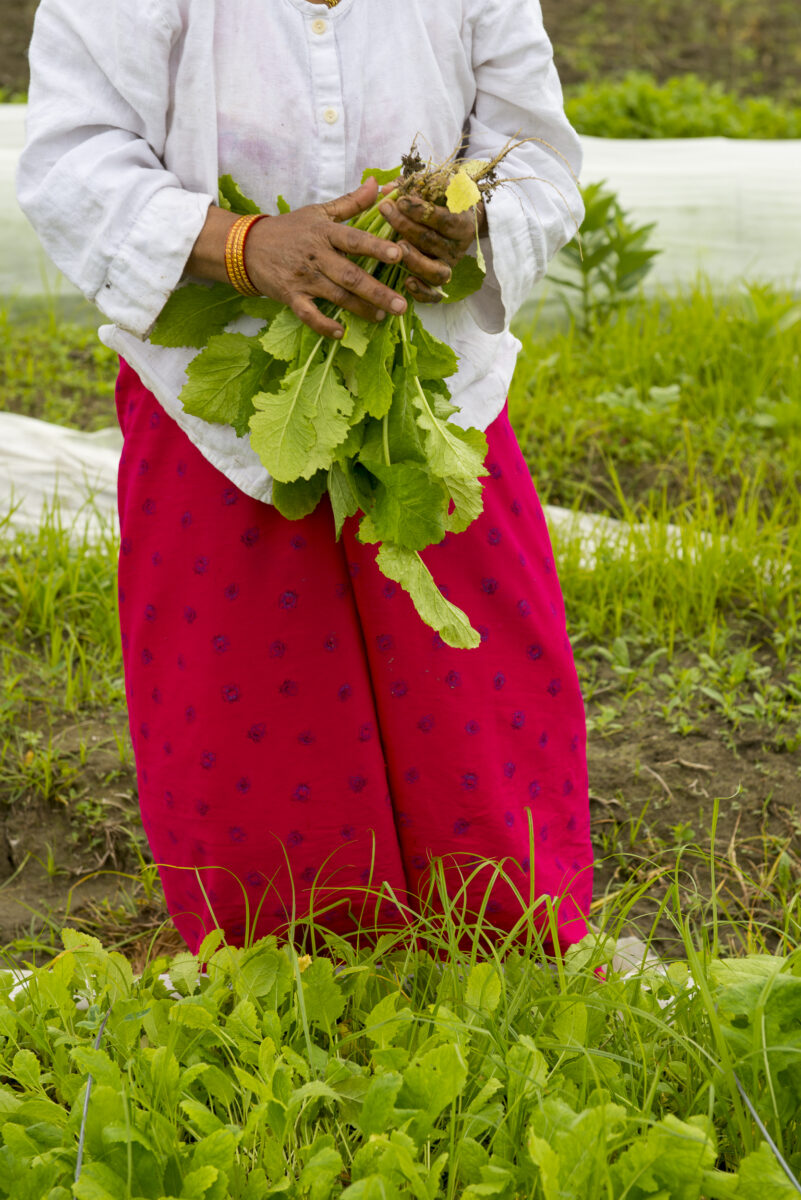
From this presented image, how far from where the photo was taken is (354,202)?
124 cm

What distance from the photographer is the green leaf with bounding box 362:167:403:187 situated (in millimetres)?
1312

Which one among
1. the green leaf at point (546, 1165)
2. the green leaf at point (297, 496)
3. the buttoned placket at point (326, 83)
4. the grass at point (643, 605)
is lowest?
the grass at point (643, 605)

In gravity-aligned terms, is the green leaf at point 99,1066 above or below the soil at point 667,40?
below

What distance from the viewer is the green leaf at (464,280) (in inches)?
53.8

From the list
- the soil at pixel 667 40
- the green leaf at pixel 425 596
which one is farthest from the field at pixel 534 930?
the soil at pixel 667 40

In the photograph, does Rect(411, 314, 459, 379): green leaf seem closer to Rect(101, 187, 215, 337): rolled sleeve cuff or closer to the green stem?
the green stem

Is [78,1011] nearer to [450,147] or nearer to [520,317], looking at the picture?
[450,147]

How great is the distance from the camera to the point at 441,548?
1483mm

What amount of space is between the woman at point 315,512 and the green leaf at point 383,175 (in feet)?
0.13

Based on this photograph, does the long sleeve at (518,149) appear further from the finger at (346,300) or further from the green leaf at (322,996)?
the green leaf at (322,996)

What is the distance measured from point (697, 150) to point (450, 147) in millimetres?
3226

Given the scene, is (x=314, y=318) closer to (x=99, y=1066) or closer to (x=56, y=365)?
(x=99, y=1066)

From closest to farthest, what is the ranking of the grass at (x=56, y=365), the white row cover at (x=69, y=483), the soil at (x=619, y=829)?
1. the soil at (x=619, y=829)
2. the white row cover at (x=69, y=483)
3. the grass at (x=56, y=365)

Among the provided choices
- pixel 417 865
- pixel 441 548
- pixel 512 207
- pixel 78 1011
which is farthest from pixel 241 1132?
pixel 512 207
